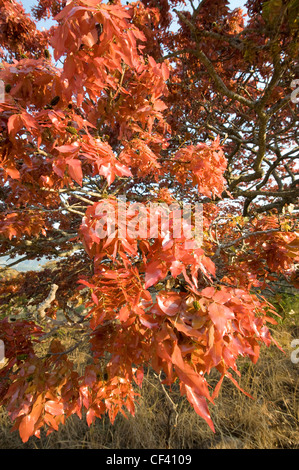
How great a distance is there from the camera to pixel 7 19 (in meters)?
2.12

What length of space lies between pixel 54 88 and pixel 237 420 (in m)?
3.14

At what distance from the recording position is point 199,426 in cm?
220

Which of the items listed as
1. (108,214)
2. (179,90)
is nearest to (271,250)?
(108,214)

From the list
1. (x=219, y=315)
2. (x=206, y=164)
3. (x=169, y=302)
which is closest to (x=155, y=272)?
(x=169, y=302)

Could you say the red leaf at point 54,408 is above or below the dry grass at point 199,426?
above

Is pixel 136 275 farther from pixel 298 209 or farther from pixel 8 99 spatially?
pixel 298 209

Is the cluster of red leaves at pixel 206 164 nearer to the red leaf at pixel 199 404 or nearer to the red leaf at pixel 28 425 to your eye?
the red leaf at pixel 199 404

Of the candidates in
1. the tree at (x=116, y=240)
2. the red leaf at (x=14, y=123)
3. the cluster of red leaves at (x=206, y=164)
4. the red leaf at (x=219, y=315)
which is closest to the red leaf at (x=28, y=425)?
the tree at (x=116, y=240)

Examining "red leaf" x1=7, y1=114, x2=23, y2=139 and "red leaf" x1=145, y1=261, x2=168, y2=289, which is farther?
"red leaf" x1=7, y1=114, x2=23, y2=139

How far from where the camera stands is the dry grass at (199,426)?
6.68 feet

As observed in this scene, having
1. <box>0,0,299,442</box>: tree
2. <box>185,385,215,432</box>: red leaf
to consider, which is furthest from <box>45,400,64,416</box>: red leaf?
<box>185,385,215,432</box>: red leaf

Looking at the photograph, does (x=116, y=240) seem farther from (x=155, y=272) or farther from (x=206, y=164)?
(x=206, y=164)

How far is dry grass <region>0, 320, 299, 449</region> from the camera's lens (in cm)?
204

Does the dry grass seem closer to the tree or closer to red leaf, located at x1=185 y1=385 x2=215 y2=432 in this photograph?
the tree
